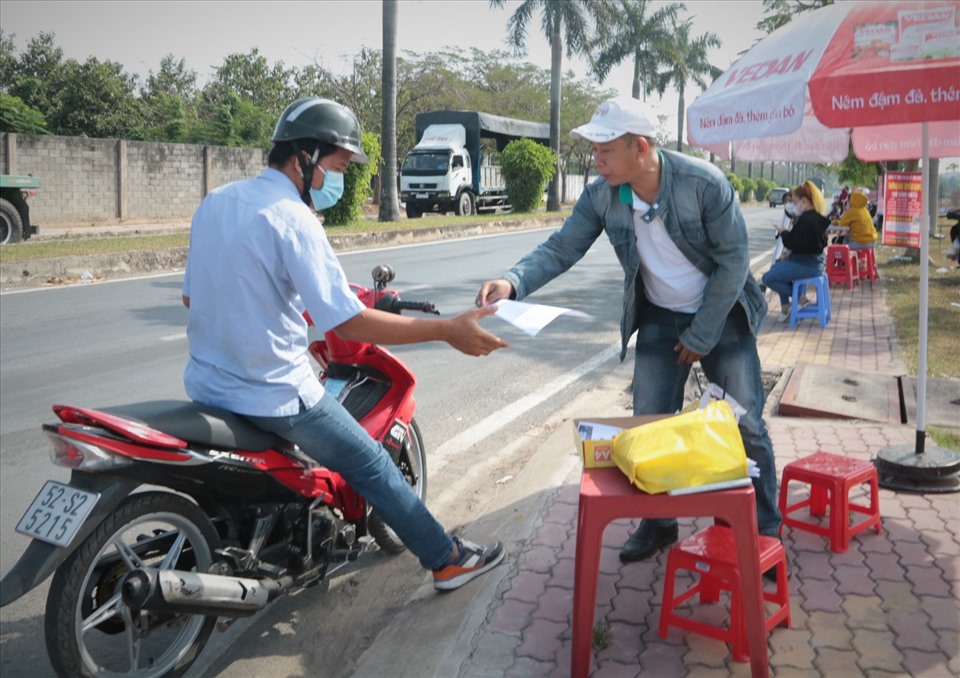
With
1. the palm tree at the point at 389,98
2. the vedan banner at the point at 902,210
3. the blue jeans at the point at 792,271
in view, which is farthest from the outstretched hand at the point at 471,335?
the palm tree at the point at 389,98

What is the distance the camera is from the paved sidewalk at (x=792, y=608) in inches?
115

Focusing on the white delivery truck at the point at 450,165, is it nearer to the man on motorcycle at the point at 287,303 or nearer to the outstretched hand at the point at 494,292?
the outstretched hand at the point at 494,292

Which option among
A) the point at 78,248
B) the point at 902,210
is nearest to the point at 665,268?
the point at 902,210

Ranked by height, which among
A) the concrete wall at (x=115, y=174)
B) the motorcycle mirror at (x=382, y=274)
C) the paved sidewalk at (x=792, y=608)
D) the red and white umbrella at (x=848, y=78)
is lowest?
the paved sidewalk at (x=792, y=608)

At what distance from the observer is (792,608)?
330 centimetres

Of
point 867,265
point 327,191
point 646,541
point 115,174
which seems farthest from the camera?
point 115,174

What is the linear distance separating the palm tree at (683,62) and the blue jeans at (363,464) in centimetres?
5241

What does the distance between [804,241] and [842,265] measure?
14.2 feet

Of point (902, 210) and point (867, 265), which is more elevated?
point (902, 210)

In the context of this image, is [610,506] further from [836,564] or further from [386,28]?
[386,28]

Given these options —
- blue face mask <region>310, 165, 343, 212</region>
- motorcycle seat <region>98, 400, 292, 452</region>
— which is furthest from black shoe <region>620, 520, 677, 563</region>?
blue face mask <region>310, 165, 343, 212</region>

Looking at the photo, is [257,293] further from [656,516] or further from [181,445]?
[656,516]

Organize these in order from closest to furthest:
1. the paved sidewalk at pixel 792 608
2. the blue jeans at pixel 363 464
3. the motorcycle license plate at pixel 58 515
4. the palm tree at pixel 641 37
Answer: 1. the motorcycle license plate at pixel 58 515
2. the paved sidewalk at pixel 792 608
3. the blue jeans at pixel 363 464
4. the palm tree at pixel 641 37

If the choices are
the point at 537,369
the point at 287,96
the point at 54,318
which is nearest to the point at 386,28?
the point at 54,318
